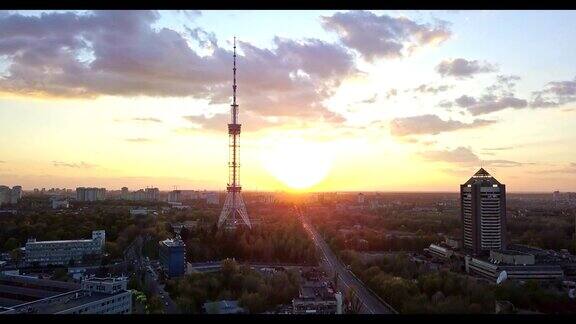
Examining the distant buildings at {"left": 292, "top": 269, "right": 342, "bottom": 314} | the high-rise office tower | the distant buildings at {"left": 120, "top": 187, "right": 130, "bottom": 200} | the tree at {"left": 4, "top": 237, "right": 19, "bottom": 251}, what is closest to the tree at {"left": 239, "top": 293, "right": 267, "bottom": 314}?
the distant buildings at {"left": 292, "top": 269, "right": 342, "bottom": 314}

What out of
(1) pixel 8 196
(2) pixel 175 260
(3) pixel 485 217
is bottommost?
(2) pixel 175 260

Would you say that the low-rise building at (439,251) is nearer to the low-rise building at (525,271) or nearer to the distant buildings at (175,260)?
the low-rise building at (525,271)

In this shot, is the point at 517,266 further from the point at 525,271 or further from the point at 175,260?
the point at 175,260

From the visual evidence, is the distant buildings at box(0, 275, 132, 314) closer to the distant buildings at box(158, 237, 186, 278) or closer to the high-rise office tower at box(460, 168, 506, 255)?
the distant buildings at box(158, 237, 186, 278)

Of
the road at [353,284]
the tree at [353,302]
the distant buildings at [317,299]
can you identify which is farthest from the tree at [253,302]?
the road at [353,284]

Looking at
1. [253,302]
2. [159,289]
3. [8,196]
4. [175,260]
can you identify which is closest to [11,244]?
[175,260]

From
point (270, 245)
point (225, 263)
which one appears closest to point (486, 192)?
point (270, 245)
